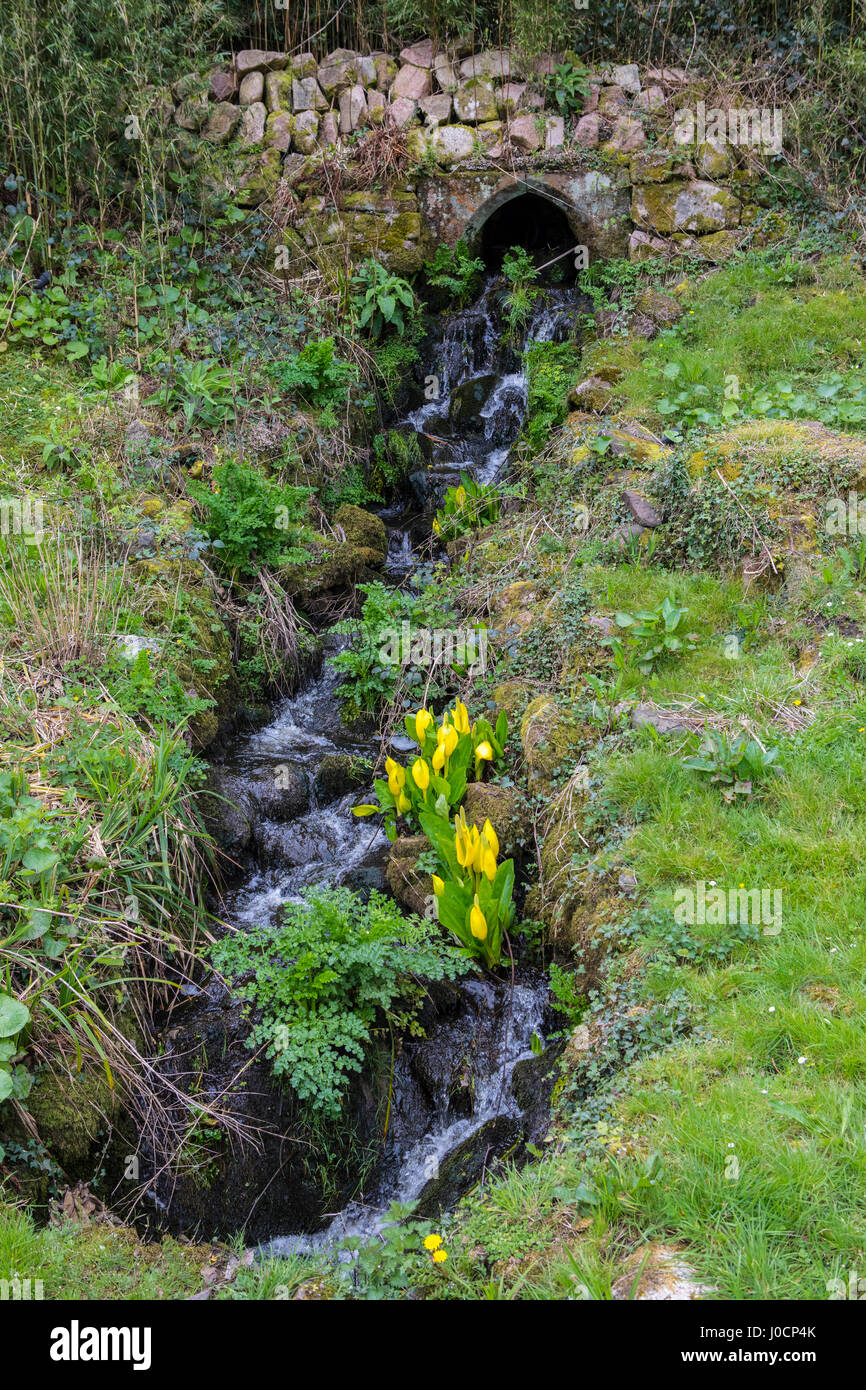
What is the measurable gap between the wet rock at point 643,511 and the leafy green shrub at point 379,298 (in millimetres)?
3513

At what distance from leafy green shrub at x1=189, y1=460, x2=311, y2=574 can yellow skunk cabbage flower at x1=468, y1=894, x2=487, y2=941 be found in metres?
3.05

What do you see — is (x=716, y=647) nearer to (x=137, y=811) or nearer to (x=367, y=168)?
(x=137, y=811)

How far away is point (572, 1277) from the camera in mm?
2021

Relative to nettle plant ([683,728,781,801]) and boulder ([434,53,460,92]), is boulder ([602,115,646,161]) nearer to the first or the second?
boulder ([434,53,460,92])

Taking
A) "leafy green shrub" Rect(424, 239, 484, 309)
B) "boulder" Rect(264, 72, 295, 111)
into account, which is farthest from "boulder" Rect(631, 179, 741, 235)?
"boulder" Rect(264, 72, 295, 111)

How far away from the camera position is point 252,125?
27.6 ft

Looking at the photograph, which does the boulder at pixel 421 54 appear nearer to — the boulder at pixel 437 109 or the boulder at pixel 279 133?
the boulder at pixel 437 109

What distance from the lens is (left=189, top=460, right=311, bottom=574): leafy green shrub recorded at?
5.64 m

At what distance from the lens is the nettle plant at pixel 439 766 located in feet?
13.3

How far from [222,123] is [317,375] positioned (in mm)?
3531

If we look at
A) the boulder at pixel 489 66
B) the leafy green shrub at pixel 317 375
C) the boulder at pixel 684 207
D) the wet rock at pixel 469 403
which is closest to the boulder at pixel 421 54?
the boulder at pixel 489 66

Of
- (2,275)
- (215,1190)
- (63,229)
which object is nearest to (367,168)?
(63,229)

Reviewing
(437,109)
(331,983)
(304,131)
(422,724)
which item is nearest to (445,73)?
(437,109)

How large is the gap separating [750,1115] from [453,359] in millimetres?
7047
